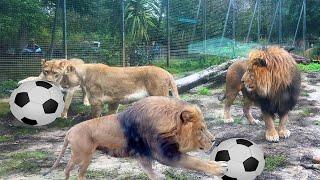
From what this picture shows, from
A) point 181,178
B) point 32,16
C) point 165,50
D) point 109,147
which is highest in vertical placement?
point 32,16

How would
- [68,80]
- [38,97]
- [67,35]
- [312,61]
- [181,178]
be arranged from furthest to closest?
[312,61], [67,35], [68,80], [38,97], [181,178]

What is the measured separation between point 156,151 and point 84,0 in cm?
286

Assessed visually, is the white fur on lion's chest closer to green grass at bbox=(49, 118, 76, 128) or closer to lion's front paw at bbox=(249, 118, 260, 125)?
green grass at bbox=(49, 118, 76, 128)

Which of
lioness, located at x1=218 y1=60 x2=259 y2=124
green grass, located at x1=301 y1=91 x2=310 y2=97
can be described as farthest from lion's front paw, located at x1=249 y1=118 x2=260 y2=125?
green grass, located at x1=301 y1=91 x2=310 y2=97

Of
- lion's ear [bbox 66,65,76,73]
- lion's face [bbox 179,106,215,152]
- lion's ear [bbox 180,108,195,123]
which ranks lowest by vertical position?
lion's face [bbox 179,106,215,152]

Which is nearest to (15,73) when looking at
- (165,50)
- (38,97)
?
(165,50)

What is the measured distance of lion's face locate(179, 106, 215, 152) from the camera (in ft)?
7.77

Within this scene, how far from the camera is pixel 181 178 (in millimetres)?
2729

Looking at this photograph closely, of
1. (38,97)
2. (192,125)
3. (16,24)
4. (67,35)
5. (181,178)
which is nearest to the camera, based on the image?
(192,125)

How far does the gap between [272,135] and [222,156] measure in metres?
1.20

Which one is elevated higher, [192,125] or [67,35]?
[67,35]

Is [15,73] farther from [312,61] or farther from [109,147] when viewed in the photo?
[312,61]

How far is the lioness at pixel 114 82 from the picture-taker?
13.1ft

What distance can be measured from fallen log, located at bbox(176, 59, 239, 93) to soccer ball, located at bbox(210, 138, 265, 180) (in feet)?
6.76
